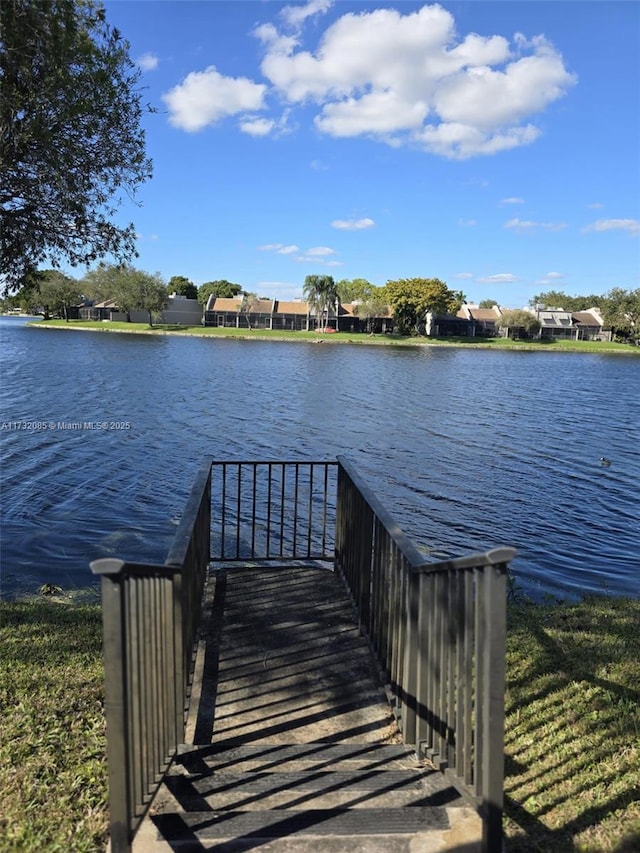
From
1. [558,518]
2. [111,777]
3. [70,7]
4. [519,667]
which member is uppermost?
[70,7]

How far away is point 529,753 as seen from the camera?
348 centimetres

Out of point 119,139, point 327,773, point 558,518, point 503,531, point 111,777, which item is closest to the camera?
point 111,777

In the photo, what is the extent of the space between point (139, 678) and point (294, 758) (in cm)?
132

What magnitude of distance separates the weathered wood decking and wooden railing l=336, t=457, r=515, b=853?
20 cm

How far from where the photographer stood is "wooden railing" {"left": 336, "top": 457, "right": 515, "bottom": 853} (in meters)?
2.45

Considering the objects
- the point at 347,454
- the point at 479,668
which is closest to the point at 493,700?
the point at 479,668

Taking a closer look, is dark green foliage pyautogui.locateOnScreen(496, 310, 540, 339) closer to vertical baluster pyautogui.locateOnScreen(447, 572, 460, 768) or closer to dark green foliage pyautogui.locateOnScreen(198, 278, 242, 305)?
dark green foliage pyautogui.locateOnScreen(198, 278, 242, 305)

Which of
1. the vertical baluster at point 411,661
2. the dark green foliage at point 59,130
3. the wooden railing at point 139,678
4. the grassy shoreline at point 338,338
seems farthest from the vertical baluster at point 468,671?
the grassy shoreline at point 338,338

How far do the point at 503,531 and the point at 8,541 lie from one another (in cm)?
911

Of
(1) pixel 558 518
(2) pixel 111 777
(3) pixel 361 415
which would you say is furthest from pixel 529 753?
(3) pixel 361 415

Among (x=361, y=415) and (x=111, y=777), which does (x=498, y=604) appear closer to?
(x=111, y=777)

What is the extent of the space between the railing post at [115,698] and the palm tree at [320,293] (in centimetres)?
9924

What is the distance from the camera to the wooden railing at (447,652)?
2453 mm

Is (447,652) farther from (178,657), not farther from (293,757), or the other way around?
(178,657)
